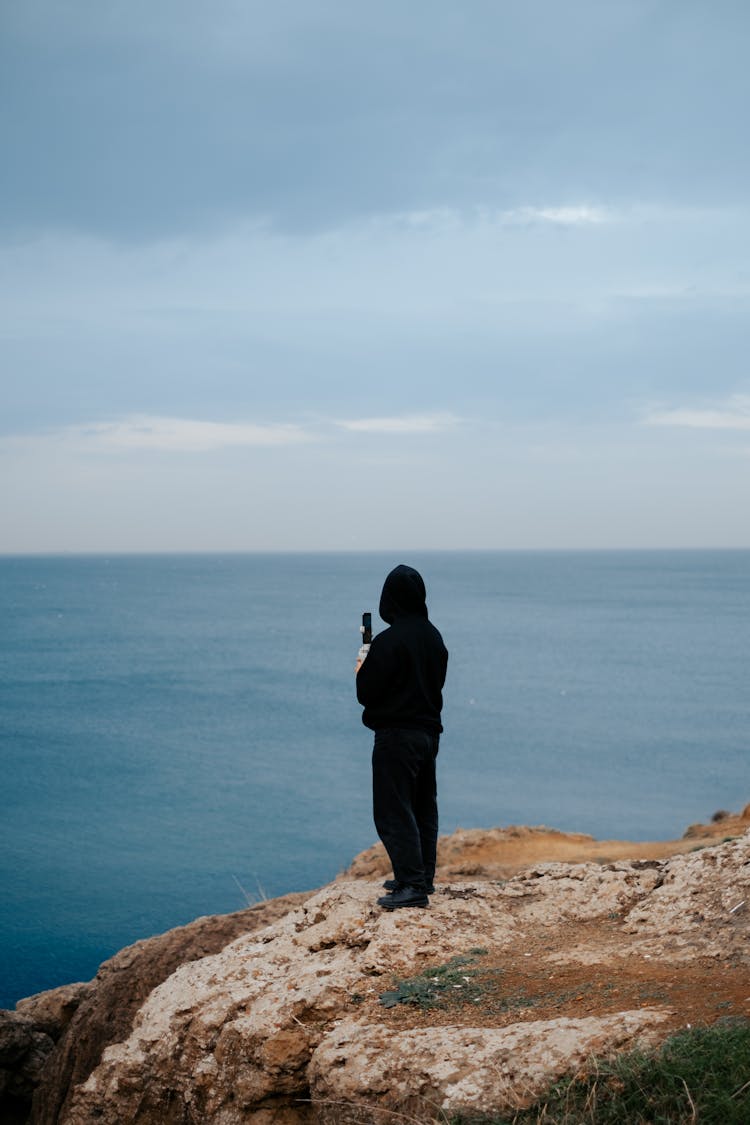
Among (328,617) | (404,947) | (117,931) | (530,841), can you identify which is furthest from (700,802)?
(328,617)

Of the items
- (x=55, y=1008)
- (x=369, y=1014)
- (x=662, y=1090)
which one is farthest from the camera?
(x=55, y=1008)

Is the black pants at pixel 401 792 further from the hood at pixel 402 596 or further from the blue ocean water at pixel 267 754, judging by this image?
the blue ocean water at pixel 267 754

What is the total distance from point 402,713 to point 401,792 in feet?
1.79

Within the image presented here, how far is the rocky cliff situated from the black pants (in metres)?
0.36

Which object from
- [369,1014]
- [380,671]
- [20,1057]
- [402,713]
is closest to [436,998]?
[369,1014]

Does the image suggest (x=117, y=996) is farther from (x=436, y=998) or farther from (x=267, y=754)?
(x=267, y=754)

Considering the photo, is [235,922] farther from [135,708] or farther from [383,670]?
[135,708]

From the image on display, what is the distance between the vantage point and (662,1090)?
427cm

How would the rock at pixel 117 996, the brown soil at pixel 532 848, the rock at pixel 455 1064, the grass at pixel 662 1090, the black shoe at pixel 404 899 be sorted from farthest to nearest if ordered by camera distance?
the brown soil at pixel 532 848 → the rock at pixel 117 996 → the black shoe at pixel 404 899 → the rock at pixel 455 1064 → the grass at pixel 662 1090

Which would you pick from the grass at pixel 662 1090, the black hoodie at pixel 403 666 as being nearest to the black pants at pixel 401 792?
the black hoodie at pixel 403 666

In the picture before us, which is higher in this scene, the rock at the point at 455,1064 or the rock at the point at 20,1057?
the rock at the point at 455,1064

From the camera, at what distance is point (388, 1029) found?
17.8 feet

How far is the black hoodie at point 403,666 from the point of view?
267 inches

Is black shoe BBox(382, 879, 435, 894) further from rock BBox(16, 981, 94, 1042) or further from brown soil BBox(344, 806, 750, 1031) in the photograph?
rock BBox(16, 981, 94, 1042)
